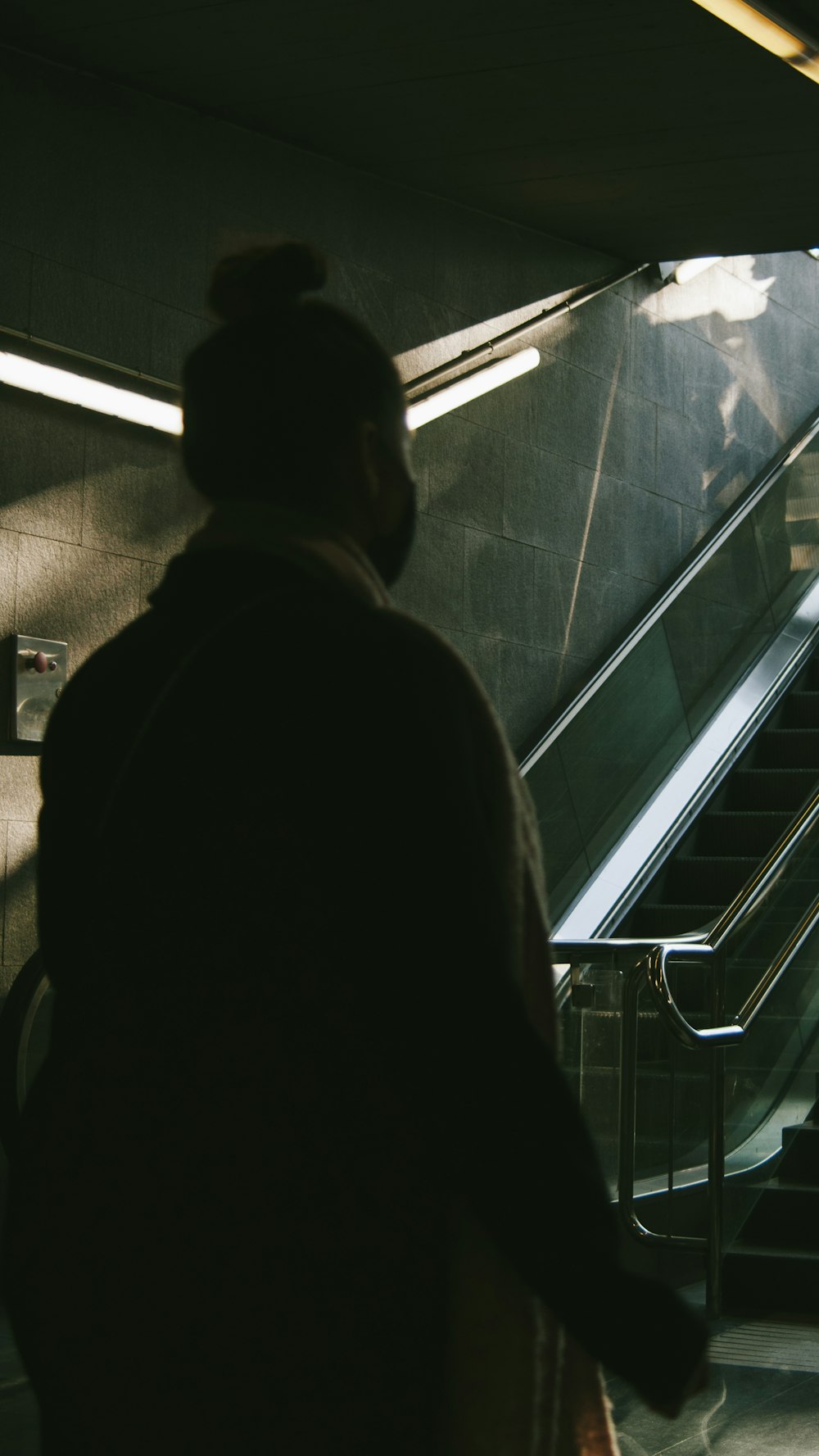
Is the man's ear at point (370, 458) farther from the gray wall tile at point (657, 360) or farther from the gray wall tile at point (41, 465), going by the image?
the gray wall tile at point (657, 360)

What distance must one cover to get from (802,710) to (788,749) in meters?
0.43

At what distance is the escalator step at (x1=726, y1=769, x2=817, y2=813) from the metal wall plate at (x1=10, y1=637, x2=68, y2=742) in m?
4.39

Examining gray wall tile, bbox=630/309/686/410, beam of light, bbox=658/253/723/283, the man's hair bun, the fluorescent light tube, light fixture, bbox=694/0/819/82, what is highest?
beam of light, bbox=658/253/723/283

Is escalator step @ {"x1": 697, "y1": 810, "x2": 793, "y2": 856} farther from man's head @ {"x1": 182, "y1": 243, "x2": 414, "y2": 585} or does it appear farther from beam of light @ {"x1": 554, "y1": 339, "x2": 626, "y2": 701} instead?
man's head @ {"x1": 182, "y1": 243, "x2": 414, "y2": 585}

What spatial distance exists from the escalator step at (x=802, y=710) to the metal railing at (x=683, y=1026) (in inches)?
147

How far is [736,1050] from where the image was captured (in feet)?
17.6

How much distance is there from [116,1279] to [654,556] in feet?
26.8

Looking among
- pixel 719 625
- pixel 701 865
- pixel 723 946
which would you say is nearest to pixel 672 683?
pixel 719 625

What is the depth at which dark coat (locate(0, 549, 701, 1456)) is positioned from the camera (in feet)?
3.07

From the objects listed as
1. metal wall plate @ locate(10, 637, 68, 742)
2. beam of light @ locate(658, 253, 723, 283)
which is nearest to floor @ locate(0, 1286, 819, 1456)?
metal wall plate @ locate(10, 637, 68, 742)

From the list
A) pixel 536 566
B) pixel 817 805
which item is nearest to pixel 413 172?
pixel 536 566

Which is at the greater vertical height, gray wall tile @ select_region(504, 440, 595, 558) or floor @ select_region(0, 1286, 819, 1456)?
gray wall tile @ select_region(504, 440, 595, 558)

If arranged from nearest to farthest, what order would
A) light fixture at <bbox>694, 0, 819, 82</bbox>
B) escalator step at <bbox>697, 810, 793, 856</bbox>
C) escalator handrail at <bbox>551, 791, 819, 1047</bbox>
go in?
escalator handrail at <bbox>551, 791, 819, 1047</bbox>, light fixture at <bbox>694, 0, 819, 82</bbox>, escalator step at <bbox>697, 810, 793, 856</bbox>

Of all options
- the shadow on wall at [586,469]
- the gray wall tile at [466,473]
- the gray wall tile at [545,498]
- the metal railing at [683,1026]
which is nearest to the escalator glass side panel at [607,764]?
the shadow on wall at [586,469]
